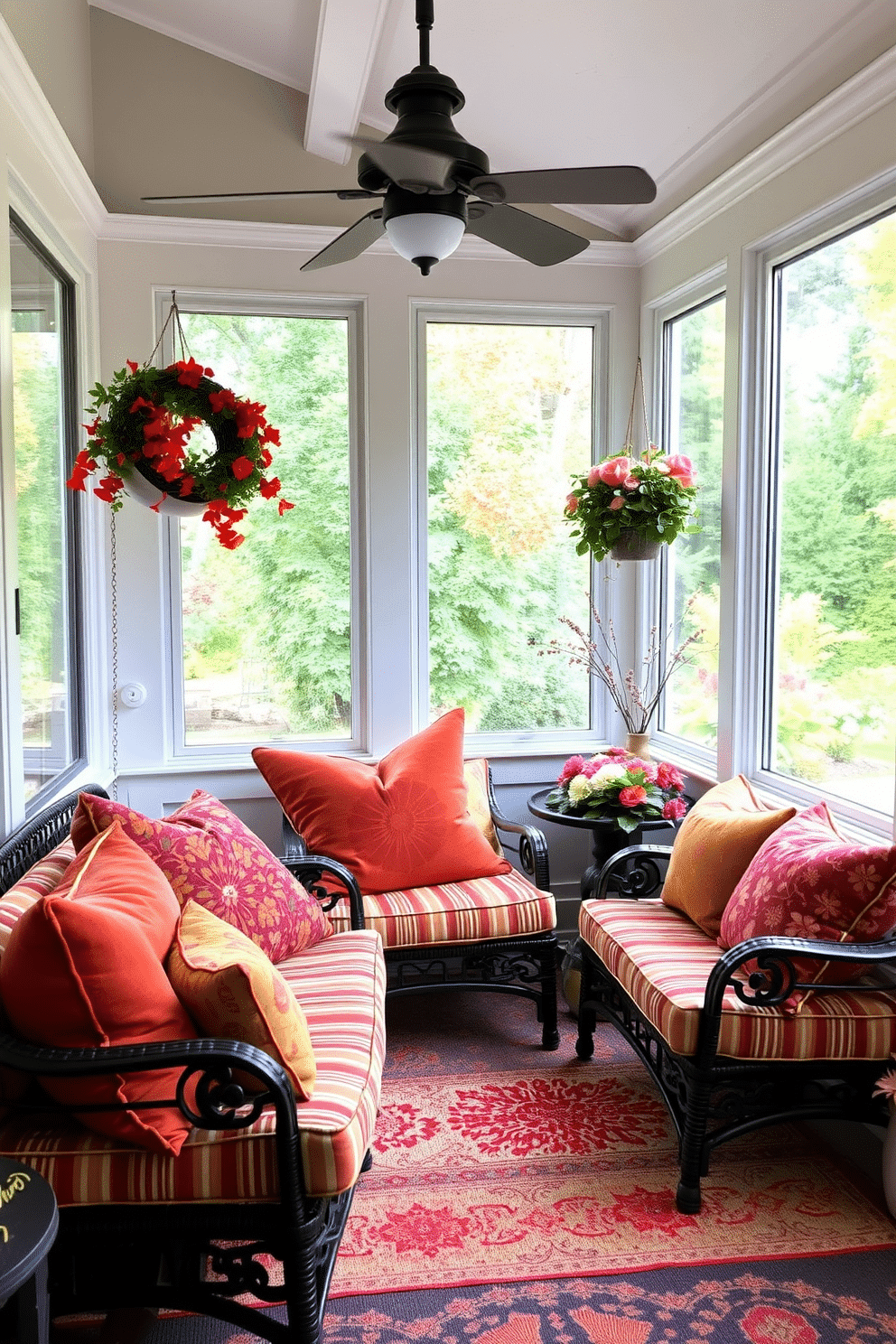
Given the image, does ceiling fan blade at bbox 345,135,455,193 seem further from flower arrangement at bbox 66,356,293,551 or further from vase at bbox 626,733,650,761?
vase at bbox 626,733,650,761

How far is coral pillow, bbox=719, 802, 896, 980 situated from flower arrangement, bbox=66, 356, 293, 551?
1.66 meters

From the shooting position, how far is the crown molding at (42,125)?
2.47 metres

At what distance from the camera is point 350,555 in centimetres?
403

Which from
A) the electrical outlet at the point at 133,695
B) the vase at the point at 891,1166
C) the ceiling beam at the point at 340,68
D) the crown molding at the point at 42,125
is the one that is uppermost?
the ceiling beam at the point at 340,68

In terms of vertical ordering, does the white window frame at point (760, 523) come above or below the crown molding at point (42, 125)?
below

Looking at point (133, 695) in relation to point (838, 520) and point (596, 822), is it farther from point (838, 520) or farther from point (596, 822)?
point (838, 520)

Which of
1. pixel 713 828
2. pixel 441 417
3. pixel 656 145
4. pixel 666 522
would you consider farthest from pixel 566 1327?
pixel 656 145

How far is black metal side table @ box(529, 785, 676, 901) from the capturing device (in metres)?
3.41

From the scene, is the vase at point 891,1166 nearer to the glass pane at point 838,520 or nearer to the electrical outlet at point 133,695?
the glass pane at point 838,520

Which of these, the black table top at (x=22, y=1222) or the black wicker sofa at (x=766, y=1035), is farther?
the black wicker sofa at (x=766, y=1035)

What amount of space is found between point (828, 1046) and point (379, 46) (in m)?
3.15

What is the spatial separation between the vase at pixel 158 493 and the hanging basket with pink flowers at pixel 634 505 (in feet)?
4.50

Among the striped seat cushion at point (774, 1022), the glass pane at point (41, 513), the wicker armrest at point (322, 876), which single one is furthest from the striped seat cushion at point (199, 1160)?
the glass pane at point (41, 513)

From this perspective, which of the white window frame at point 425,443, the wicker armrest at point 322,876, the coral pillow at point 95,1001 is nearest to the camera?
the coral pillow at point 95,1001
